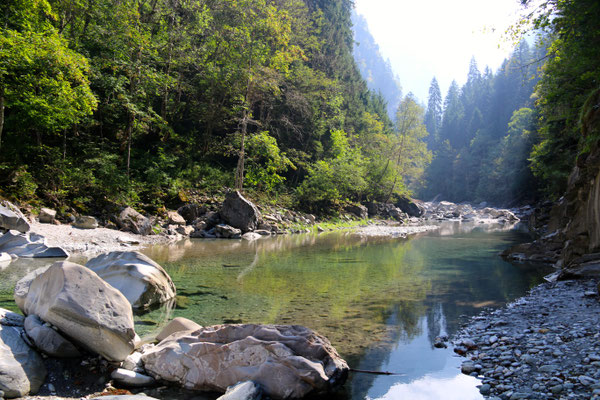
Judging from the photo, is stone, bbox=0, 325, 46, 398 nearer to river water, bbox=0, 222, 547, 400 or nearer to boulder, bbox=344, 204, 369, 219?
river water, bbox=0, 222, 547, 400

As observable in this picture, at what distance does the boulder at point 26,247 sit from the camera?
10969 millimetres

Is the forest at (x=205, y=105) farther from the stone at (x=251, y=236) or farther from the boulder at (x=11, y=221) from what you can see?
the stone at (x=251, y=236)

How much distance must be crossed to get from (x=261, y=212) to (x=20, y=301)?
800 inches

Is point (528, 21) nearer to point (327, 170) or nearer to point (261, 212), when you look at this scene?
point (261, 212)

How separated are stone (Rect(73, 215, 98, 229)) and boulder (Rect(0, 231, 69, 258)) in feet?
11.4

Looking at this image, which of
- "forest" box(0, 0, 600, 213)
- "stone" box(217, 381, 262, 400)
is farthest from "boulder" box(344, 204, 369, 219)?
"stone" box(217, 381, 262, 400)

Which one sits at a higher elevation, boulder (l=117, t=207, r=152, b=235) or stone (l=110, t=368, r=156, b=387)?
boulder (l=117, t=207, r=152, b=235)

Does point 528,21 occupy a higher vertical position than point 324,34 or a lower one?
lower

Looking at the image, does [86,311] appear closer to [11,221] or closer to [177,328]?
[177,328]

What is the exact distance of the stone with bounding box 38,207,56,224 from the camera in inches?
566

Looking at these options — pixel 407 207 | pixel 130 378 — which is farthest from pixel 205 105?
pixel 407 207

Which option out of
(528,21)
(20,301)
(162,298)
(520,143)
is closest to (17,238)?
(162,298)

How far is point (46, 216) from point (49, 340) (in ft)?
41.1

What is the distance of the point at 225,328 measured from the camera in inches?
184
